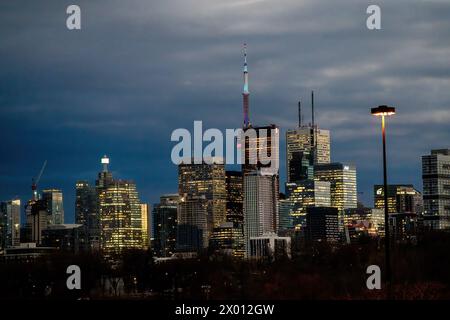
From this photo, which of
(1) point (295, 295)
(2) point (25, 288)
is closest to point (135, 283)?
(2) point (25, 288)

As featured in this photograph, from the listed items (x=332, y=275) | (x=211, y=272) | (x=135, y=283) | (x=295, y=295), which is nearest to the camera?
(x=295, y=295)

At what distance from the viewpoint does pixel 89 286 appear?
91.1 meters

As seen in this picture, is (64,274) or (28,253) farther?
(28,253)

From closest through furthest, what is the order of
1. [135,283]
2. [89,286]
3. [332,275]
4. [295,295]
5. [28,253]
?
[295,295]
[332,275]
[89,286]
[135,283]
[28,253]

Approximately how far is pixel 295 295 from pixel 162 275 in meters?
57.5
